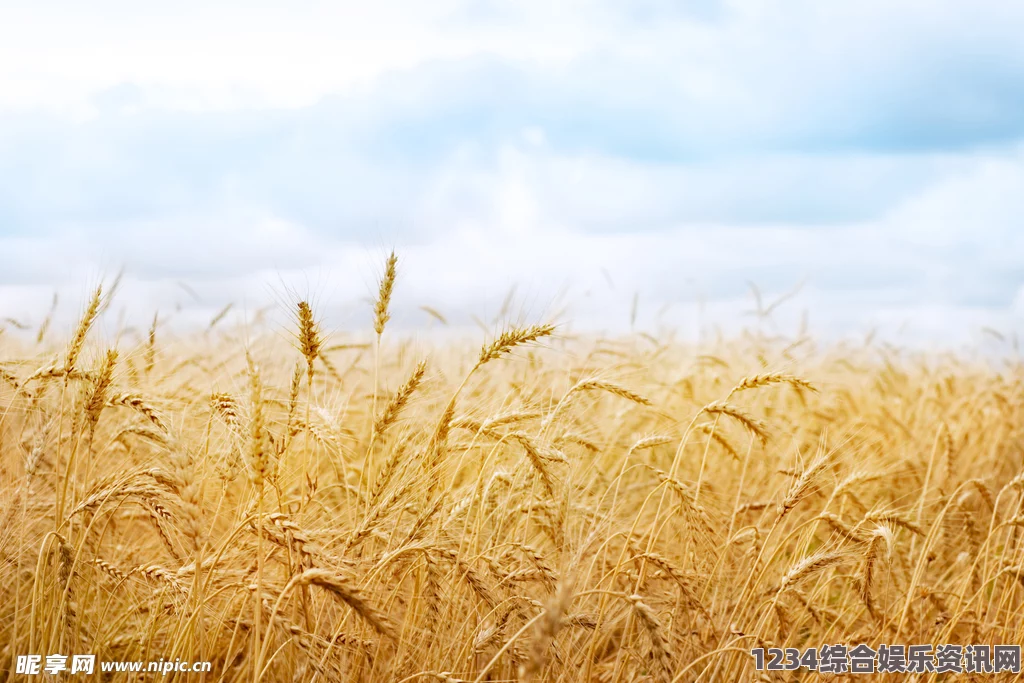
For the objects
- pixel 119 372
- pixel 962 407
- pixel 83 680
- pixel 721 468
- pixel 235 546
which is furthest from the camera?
pixel 962 407

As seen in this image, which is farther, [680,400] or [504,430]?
[680,400]

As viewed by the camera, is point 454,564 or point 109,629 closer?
point 454,564

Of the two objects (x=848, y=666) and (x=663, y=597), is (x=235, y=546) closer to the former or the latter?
(x=663, y=597)

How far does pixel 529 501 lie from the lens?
2.61 m

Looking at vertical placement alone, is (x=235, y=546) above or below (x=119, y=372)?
below

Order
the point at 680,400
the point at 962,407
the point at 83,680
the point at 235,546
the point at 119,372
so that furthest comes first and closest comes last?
1. the point at 962,407
2. the point at 680,400
3. the point at 235,546
4. the point at 119,372
5. the point at 83,680

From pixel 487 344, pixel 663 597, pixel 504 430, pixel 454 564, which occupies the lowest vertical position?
pixel 663 597

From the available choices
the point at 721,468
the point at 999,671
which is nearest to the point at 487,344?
the point at 999,671

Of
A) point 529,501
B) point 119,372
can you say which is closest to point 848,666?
point 529,501

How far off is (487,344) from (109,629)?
1486 millimetres

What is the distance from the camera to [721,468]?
505 cm

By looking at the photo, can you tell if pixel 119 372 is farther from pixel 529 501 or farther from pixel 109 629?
pixel 529 501

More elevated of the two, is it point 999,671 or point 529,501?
point 529,501

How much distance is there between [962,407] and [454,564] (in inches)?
240
